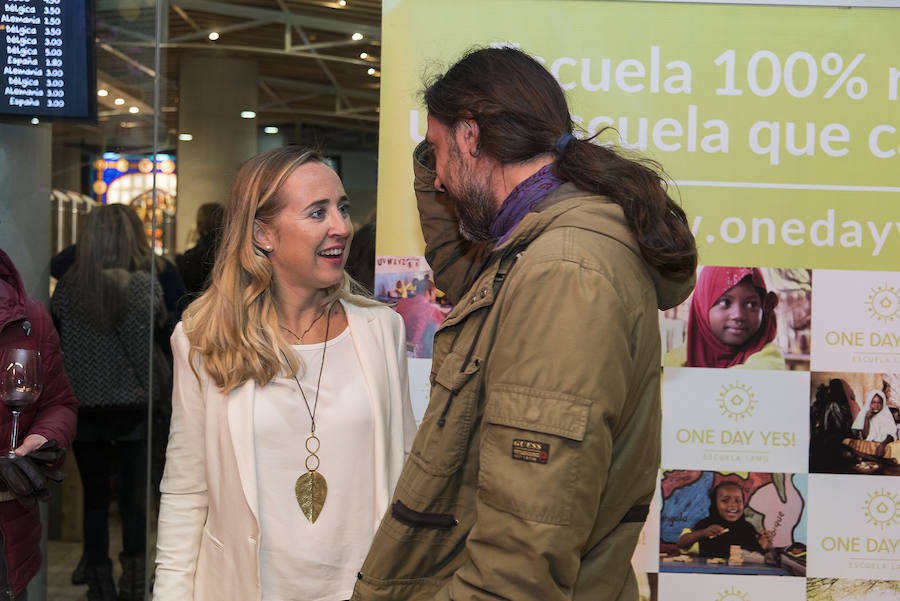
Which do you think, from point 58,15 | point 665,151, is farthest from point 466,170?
point 58,15

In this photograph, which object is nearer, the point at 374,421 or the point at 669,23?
the point at 374,421

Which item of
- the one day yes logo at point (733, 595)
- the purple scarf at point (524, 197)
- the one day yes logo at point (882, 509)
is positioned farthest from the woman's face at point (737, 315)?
the purple scarf at point (524, 197)

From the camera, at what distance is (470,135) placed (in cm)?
174

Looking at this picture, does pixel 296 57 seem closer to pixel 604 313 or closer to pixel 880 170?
pixel 880 170

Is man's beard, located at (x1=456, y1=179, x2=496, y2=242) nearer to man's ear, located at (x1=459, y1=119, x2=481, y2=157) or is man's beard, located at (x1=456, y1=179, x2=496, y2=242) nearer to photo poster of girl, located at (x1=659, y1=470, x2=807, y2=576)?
man's ear, located at (x1=459, y1=119, x2=481, y2=157)

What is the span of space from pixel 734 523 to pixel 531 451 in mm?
2042

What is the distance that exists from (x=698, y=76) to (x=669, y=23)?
197 mm

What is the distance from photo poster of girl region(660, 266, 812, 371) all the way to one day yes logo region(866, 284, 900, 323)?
0.21 metres

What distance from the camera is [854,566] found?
310 centimetres

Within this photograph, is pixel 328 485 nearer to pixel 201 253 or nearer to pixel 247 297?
pixel 247 297

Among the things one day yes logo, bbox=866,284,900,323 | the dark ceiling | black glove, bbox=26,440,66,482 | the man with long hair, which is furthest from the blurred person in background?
one day yes logo, bbox=866,284,900,323

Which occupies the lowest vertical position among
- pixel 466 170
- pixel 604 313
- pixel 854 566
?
pixel 854 566

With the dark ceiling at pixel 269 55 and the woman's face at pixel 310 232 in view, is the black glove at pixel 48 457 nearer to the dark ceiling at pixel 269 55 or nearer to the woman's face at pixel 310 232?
the woman's face at pixel 310 232

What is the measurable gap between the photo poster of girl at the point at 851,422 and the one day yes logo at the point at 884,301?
0.21 meters
